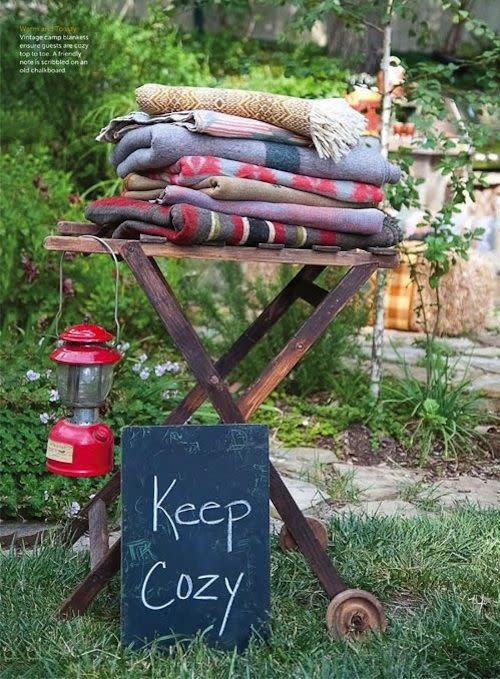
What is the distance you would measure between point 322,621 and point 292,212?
1208 millimetres

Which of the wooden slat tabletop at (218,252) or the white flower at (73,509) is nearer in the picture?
the wooden slat tabletop at (218,252)

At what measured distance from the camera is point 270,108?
2830 millimetres

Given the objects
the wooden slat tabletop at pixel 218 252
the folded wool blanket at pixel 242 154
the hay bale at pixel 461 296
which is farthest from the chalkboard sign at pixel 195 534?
the hay bale at pixel 461 296

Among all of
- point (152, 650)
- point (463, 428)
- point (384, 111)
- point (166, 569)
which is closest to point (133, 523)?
point (166, 569)

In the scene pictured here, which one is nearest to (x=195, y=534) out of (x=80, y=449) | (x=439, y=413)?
(x=80, y=449)

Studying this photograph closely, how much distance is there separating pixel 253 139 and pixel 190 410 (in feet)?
3.03

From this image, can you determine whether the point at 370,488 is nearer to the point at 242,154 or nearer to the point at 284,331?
the point at 284,331

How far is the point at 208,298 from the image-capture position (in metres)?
5.78

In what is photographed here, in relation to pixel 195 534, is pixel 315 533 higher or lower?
lower

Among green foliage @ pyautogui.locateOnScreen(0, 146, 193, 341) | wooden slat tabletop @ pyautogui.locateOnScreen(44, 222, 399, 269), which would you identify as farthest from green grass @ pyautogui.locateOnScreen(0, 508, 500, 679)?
green foliage @ pyautogui.locateOnScreen(0, 146, 193, 341)

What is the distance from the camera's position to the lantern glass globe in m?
2.85

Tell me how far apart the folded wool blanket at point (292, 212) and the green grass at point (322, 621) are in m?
1.12

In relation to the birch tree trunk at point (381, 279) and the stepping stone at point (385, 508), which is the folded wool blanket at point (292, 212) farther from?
the birch tree trunk at point (381, 279)

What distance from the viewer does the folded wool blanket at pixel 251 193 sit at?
2736 mm
